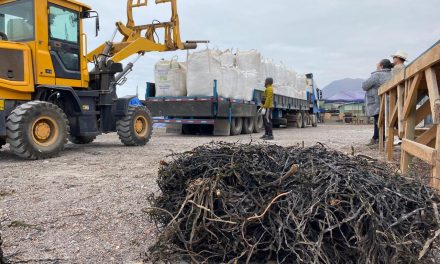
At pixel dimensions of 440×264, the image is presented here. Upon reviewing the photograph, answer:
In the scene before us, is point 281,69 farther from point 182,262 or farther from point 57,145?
point 182,262

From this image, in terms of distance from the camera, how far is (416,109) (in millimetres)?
4488

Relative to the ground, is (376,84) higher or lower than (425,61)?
higher

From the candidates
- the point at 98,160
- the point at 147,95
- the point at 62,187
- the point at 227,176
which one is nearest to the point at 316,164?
the point at 227,176

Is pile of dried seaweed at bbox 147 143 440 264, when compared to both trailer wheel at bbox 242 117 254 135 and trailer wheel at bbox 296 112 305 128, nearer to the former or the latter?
trailer wheel at bbox 242 117 254 135

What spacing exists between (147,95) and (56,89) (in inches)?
222

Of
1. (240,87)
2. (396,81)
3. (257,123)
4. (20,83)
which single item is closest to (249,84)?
(240,87)

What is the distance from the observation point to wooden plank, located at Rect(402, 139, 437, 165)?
3.02 meters

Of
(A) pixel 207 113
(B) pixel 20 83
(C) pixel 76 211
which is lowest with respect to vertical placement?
(C) pixel 76 211

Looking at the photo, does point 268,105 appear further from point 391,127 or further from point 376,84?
point 391,127

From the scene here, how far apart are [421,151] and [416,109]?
4.23 feet

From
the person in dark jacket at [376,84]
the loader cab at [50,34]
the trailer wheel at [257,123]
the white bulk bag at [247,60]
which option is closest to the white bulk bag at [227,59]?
the white bulk bag at [247,60]

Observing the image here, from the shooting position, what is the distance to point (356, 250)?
193 centimetres

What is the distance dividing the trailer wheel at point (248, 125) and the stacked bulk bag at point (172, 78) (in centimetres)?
249

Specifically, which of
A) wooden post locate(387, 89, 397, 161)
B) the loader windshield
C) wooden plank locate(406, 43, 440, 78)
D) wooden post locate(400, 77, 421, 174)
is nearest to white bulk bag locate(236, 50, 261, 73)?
the loader windshield
